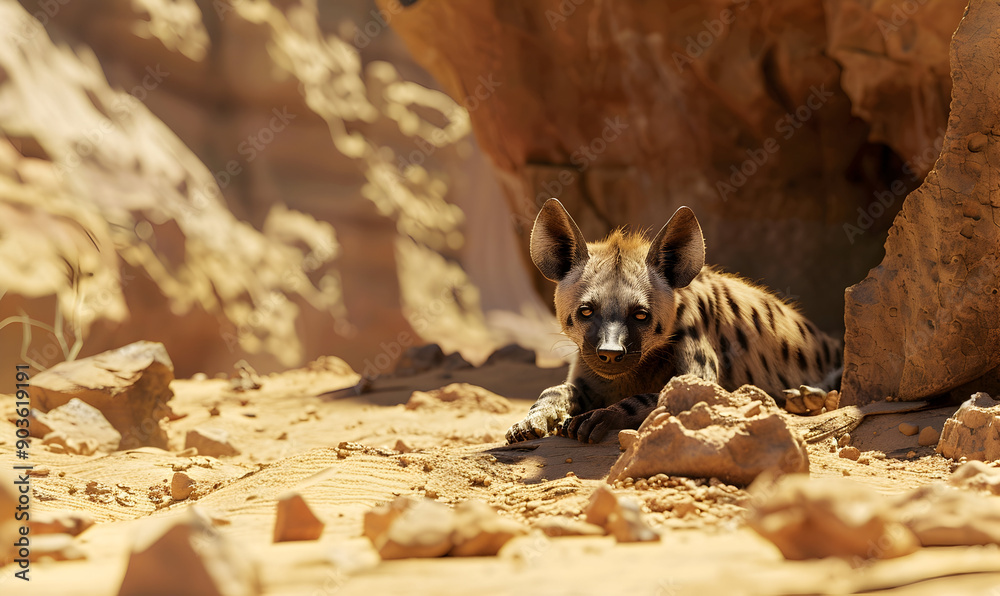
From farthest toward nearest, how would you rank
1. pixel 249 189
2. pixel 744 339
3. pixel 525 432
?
pixel 249 189 < pixel 744 339 < pixel 525 432

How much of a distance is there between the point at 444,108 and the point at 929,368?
47.4 ft

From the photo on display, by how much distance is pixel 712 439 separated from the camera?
8.32 ft

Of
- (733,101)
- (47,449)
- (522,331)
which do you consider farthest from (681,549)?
(522,331)

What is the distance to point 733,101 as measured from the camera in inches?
334

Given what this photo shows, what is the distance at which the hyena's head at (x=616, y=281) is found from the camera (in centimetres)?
428

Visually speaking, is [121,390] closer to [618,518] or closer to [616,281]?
[616,281]

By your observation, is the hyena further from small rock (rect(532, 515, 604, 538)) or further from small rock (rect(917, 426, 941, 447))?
small rock (rect(532, 515, 604, 538))

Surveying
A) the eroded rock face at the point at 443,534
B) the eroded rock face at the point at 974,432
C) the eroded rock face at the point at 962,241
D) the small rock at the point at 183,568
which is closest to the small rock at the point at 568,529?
A: the eroded rock face at the point at 443,534

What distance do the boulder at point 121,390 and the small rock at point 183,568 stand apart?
398 cm

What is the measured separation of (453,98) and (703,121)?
3.37 metres

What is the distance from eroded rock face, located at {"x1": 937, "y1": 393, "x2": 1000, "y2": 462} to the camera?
9.80 feet

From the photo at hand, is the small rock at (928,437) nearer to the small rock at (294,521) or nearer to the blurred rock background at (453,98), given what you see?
the small rock at (294,521)

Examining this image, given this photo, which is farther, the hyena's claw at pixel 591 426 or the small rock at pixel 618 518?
the hyena's claw at pixel 591 426

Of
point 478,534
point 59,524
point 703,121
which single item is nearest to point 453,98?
point 703,121
